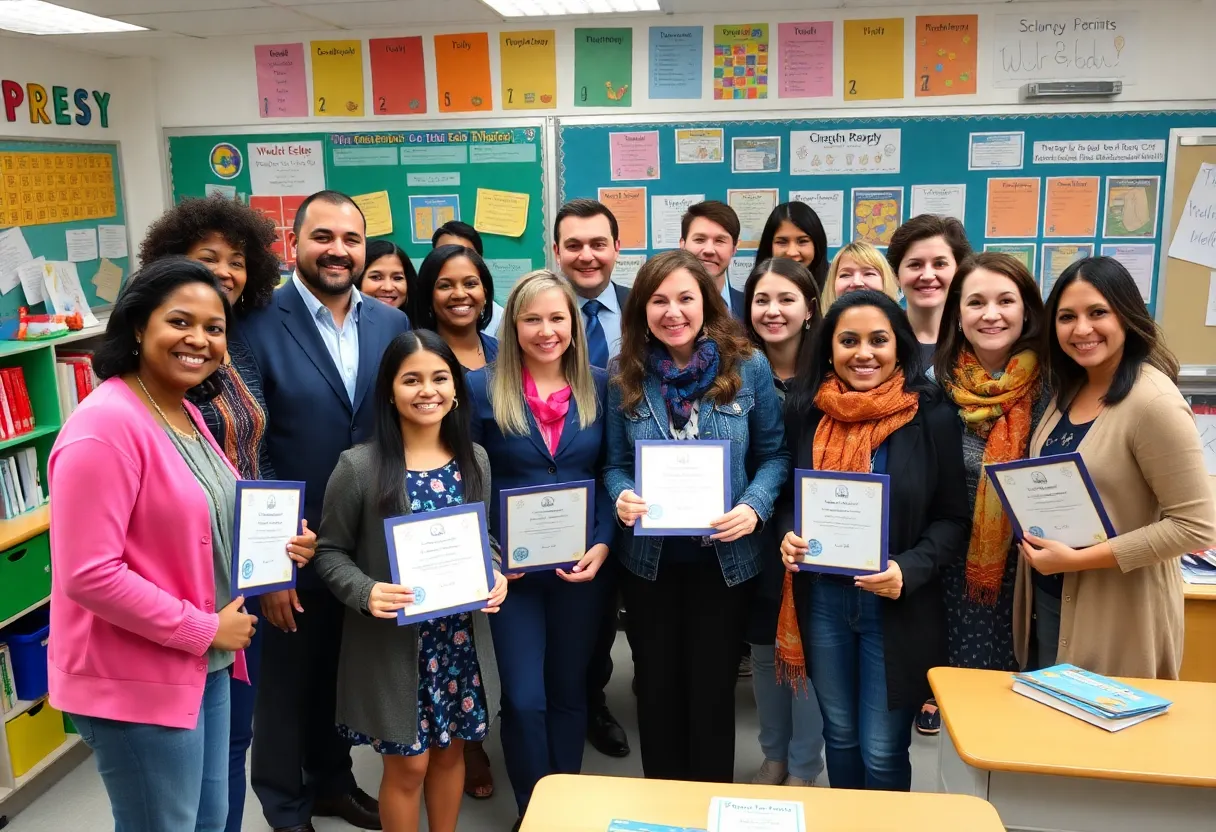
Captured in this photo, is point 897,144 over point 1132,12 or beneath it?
beneath

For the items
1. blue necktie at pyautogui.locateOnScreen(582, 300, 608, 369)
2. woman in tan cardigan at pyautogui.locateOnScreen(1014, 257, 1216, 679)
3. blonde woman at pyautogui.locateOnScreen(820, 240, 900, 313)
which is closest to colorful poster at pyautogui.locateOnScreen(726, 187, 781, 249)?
blonde woman at pyautogui.locateOnScreen(820, 240, 900, 313)

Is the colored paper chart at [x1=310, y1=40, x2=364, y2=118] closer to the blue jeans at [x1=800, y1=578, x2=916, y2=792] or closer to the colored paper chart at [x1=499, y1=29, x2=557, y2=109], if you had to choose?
the colored paper chart at [x1=499, y1=29, x2=557, y2=109]

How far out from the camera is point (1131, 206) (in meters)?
4.16

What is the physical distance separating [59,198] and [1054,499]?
4.37m

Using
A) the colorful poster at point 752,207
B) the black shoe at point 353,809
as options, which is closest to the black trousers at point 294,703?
the black shoe at point 353,809

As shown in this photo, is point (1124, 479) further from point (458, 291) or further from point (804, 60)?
point (804, 60)

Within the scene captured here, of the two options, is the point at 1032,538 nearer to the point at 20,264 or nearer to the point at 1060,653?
the point at 1060,653

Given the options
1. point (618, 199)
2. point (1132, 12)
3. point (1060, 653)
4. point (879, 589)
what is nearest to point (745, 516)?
point (879, 589)

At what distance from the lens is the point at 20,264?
392 cm

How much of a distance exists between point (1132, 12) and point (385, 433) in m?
3.87

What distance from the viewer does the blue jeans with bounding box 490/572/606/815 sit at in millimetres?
2516

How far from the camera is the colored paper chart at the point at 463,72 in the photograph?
436 cm

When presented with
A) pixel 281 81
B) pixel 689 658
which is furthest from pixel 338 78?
pixel 689 658

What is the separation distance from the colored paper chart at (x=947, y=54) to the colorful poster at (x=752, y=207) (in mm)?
839
